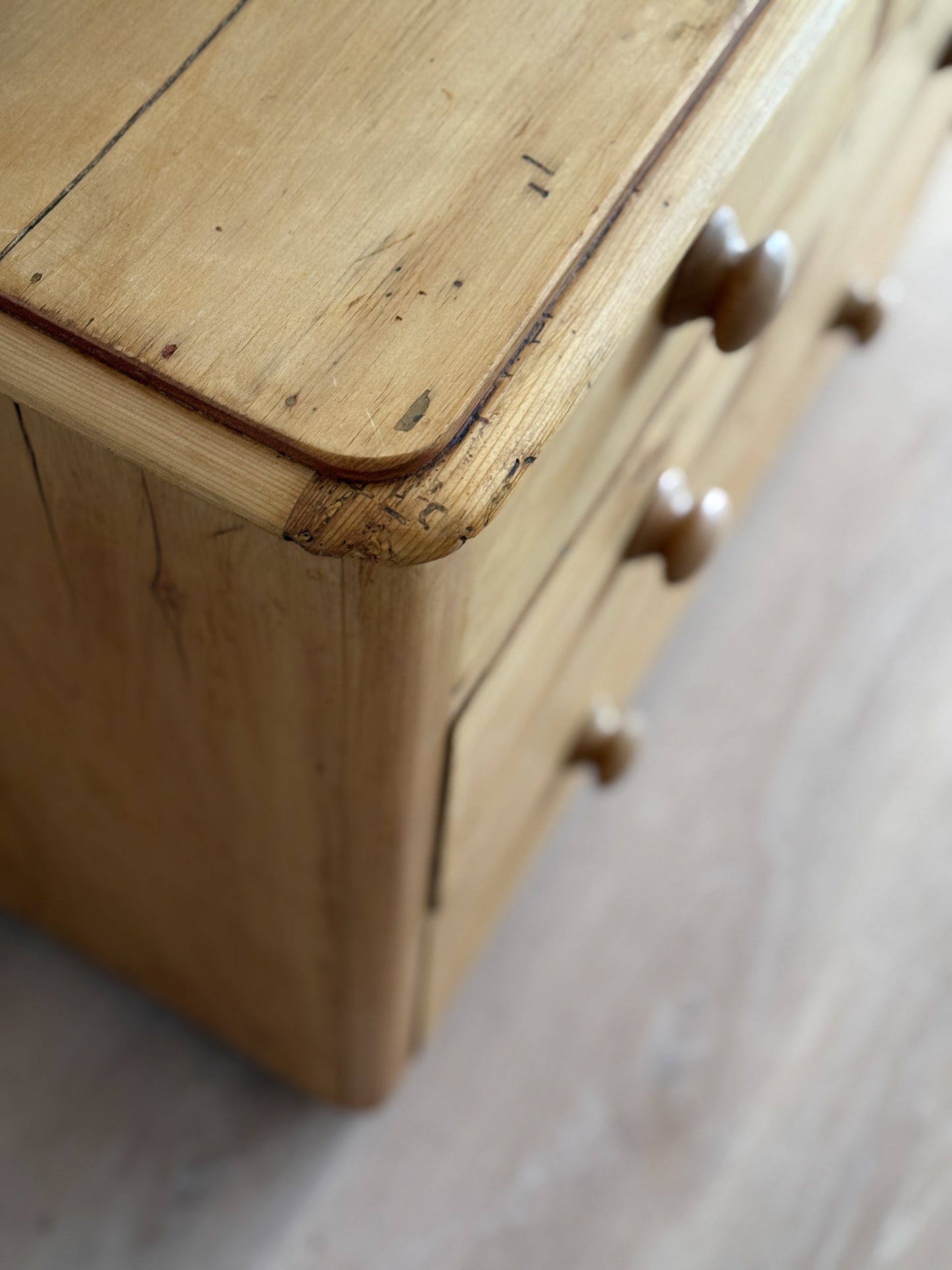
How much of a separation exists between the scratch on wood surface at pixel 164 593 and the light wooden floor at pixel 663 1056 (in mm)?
556

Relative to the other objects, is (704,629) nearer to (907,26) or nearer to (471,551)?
(907,26)

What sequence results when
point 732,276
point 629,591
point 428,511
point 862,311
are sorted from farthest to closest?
point 862,311 < point 629,591 < point 732,276 < point 428,511

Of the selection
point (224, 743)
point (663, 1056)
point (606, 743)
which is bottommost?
point (663, 1056)

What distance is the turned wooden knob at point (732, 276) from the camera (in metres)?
0.43

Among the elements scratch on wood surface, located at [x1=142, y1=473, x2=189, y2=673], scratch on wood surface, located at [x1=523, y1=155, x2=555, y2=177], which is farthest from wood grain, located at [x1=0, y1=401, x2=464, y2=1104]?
scratch on wood surface, located at [x1=523, y1=155, x2=555, y2=177]

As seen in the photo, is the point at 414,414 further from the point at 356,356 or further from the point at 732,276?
the point at 732,276

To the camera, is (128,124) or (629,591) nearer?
(128,124)

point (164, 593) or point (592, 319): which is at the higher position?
point (592, 319)

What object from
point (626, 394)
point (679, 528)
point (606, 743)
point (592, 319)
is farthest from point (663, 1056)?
point (592, 319)

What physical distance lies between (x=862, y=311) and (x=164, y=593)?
2.16 feet

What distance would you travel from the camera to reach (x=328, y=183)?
1.17 ft

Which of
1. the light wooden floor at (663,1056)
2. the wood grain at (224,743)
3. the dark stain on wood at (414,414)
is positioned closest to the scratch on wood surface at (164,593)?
the wood grain at (224,743)

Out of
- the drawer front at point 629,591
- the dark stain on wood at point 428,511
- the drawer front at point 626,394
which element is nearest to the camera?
the dark stain on wood at point 428,511

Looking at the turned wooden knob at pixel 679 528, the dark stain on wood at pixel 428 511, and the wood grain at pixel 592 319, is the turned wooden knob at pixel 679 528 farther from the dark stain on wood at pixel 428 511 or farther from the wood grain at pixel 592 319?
the dark stain on wood at pixel 428 511
